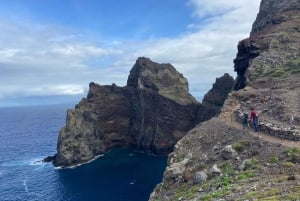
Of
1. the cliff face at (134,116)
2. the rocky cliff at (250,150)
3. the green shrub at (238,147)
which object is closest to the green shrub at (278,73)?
the rocky cliff at (250,150)

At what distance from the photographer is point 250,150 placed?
33.8 meters

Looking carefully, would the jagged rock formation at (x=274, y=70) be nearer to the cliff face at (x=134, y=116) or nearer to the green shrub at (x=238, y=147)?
the green shrub at (x=238, y=147)

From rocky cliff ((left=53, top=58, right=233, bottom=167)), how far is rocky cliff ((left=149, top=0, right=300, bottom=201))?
2473 inches

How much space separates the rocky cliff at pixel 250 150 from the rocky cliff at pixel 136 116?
62.8m

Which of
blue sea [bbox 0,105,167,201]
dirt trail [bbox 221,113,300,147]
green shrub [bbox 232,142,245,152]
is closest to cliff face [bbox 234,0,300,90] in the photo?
dirt trail [bbox 221,113,300,147]

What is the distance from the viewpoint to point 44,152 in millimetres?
144875

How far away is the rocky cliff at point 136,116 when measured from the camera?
125438 mm

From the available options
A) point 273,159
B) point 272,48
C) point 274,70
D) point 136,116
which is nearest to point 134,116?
point 136,116

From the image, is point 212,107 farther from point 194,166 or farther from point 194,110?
point 194,166

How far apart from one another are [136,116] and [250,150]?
365 ft

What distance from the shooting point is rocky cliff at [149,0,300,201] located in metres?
26.2

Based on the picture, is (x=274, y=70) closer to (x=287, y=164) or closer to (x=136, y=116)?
(x=287, y=164)

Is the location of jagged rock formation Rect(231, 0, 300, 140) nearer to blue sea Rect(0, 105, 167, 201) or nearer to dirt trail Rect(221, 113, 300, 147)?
dirt trail Rect(221, 113, 300, 147)

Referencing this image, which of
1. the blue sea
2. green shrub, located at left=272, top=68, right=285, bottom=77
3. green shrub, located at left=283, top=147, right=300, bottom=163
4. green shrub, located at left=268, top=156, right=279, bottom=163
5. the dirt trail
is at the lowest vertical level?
the blue sea
